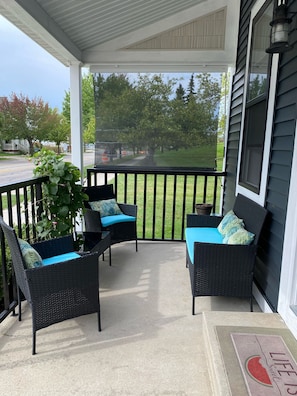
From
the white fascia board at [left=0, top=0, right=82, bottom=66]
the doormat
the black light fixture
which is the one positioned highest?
the white fascia board at [left=0, top=0, right=82, bottom=66]

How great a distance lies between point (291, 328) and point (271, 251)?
2.03 feet

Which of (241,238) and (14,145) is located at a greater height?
(14,145)

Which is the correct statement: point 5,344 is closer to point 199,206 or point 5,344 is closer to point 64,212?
point 64,212

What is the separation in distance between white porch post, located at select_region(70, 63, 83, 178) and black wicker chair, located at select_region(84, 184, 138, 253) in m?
0.64

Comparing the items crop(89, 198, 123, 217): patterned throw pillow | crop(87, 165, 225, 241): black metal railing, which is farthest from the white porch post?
crop(89, 198, 123, 217): patterned throw pillow

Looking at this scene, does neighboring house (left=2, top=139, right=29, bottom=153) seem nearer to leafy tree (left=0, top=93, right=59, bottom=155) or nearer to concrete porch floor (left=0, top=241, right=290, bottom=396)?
leafy tree (left=0, top=93, right=59, bottom=155)

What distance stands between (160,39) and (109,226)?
2.71 metres

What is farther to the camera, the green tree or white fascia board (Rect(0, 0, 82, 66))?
the green tree

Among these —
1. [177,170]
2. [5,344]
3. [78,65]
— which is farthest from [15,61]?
[5,344]

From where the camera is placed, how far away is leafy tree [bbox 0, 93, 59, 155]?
7875mm

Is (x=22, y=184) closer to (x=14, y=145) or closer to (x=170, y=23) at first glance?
(x=170, y=23)

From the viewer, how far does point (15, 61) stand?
49.9 ft

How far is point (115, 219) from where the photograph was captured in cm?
348

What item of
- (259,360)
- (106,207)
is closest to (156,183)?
(106,207)
